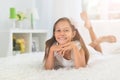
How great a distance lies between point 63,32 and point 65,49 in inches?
3.5

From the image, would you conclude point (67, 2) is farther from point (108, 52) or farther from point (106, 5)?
point (108, 52)

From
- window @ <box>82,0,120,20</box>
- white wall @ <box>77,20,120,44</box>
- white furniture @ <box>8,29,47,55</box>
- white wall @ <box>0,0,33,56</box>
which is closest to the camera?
white wall @ <box>77,20,120,44</box>

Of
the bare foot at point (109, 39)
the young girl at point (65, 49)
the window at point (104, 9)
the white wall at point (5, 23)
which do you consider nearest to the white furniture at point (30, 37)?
the white wall at point (5, 23)

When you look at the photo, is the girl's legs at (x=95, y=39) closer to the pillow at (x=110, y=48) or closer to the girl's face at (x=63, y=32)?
the pillow at (x=110, y=48)

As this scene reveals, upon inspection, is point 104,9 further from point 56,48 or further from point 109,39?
point 56,48

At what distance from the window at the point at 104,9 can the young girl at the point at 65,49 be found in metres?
1.81

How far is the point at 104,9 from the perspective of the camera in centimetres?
303

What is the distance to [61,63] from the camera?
1300 millimetres

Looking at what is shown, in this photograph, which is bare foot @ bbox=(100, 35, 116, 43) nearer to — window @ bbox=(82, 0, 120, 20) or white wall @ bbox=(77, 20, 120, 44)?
white wall @ bbox=(77, 20, 120, 44)

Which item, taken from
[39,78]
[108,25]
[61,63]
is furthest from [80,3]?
[39,78]

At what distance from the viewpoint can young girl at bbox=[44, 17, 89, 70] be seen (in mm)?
1234

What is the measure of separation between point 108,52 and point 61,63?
95 cm

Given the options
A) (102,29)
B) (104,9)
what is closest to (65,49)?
(102,29)

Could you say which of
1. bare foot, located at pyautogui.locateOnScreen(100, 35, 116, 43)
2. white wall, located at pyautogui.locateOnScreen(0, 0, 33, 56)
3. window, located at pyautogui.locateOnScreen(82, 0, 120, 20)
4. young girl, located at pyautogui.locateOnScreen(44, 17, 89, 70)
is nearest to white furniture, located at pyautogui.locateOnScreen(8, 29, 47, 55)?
white wall, located at pyautogui.locateOnScreen(0, 0, 33, 56)
